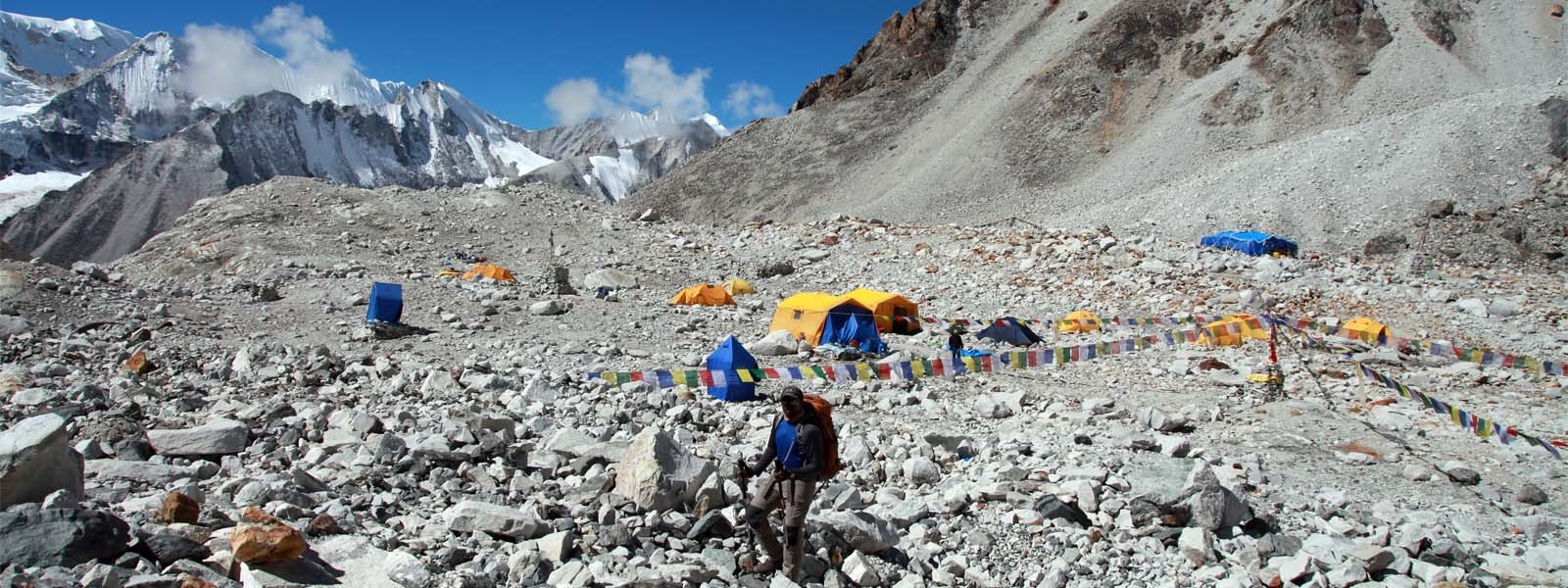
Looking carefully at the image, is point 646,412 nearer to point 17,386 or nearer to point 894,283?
point 17,386

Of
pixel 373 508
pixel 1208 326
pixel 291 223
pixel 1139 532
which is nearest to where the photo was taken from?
pixel 373 508

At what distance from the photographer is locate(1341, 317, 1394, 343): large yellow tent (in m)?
12.9

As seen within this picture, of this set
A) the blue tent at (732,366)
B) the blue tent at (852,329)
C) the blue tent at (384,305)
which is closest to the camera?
the blue tent at (732,366)

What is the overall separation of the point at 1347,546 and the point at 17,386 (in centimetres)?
1184

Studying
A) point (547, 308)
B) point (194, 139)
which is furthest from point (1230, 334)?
point (194, 139)

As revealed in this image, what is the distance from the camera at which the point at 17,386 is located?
8.56 meters

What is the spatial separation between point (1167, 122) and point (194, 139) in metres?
119

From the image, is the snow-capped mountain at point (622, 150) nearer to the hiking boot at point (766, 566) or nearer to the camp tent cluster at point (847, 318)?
the camp tent cluster at point (847, 318)

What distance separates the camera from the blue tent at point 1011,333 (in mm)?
14156

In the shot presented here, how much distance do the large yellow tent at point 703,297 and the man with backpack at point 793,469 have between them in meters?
12.8

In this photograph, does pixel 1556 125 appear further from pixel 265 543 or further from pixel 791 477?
pixel 265 543

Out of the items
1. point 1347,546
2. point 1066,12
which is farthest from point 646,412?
point 1066,12

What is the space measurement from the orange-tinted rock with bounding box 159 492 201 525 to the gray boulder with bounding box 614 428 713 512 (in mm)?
2255

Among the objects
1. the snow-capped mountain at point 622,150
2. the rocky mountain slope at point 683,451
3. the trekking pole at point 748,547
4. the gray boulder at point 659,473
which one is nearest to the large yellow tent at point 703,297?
the rocky mountain slope at point 683,451
